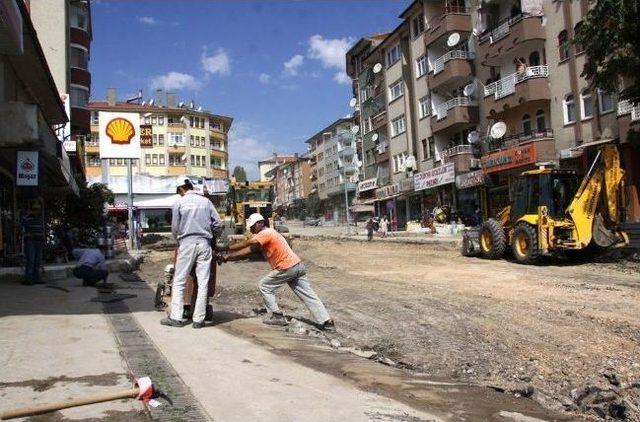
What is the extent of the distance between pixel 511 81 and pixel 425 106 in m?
12.2

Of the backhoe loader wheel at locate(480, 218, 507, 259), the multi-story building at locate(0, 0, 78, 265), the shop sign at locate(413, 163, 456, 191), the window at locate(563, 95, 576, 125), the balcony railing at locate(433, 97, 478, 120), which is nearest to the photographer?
the multi-story building at locate(0, 0, 78, 265)

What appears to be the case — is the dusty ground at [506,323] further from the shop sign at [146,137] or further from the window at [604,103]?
the shop sign at [146,137]

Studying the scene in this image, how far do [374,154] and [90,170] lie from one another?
4543cm

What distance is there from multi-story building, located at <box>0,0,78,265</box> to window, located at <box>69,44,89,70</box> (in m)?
23.2

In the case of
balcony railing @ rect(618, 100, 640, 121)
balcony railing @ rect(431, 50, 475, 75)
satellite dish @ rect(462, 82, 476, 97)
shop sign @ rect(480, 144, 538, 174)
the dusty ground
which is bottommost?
the dusty ground

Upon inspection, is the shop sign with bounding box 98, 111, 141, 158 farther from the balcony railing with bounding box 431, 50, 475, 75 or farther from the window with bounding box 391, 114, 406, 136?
the window with bounding box 391, 114, 406, 136

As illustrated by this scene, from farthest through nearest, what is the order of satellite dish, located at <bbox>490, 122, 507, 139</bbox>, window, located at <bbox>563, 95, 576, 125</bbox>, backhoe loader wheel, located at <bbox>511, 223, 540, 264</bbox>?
satellite dish, located at <bbox>490, 122, 507, 139</bbox> → window, located at <bbox>563, 95, 576, 125</bbox> → backhoe loader wheel, located at <bbox>511, 223, 540, 264</bbox>

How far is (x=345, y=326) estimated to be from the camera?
29.3 feet

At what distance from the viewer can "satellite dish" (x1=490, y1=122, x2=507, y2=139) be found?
3228 centimetres

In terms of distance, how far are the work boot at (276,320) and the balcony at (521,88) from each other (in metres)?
25.0

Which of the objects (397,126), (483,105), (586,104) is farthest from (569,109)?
(397,126)

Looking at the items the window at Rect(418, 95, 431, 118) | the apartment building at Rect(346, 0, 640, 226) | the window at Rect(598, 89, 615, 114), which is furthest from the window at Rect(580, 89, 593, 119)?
the window at Rect(418, 95, 431, 118)

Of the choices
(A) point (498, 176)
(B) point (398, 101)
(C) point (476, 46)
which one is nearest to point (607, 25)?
(A) point (498, 176)

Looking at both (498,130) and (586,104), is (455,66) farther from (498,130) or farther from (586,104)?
(586,104)
